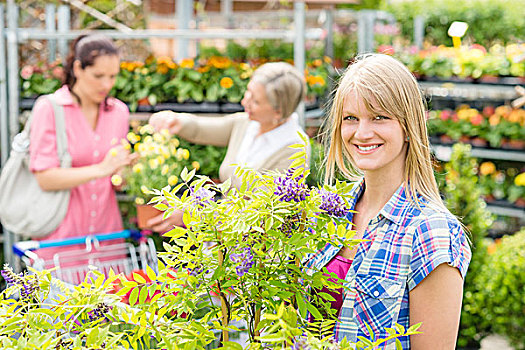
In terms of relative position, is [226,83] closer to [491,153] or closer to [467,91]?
[491,153]

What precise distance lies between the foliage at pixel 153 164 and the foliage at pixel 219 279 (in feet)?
→ 6.14

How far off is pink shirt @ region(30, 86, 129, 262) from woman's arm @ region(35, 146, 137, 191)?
5 centimetres

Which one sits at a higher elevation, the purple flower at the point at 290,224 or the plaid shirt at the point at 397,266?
the purple flower at the point at 290,224

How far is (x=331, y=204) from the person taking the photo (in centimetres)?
128

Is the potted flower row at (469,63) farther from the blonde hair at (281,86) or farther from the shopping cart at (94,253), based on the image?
the shopping cart at (94,253)

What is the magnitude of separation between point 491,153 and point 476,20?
836 cm

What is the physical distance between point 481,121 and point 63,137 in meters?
4.41

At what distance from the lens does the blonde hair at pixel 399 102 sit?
1.63 meters

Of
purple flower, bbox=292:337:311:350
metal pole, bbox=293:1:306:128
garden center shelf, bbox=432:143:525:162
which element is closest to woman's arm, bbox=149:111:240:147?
metal pole, bbox=293:1:306:128

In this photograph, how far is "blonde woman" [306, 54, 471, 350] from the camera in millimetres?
1558

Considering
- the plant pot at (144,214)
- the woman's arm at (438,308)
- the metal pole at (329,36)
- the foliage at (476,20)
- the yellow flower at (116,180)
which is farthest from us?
the foliage at (476,20)

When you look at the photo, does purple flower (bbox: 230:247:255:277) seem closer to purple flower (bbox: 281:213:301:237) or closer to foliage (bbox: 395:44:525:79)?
purple flower (bbox: 281:213:301:237)

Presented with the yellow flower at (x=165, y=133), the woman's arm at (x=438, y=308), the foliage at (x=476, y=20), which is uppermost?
the foliage at (x=476, y=20)

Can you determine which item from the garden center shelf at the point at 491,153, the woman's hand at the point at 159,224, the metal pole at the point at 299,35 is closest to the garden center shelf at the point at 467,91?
the garden center shelf at the point at 491,153
